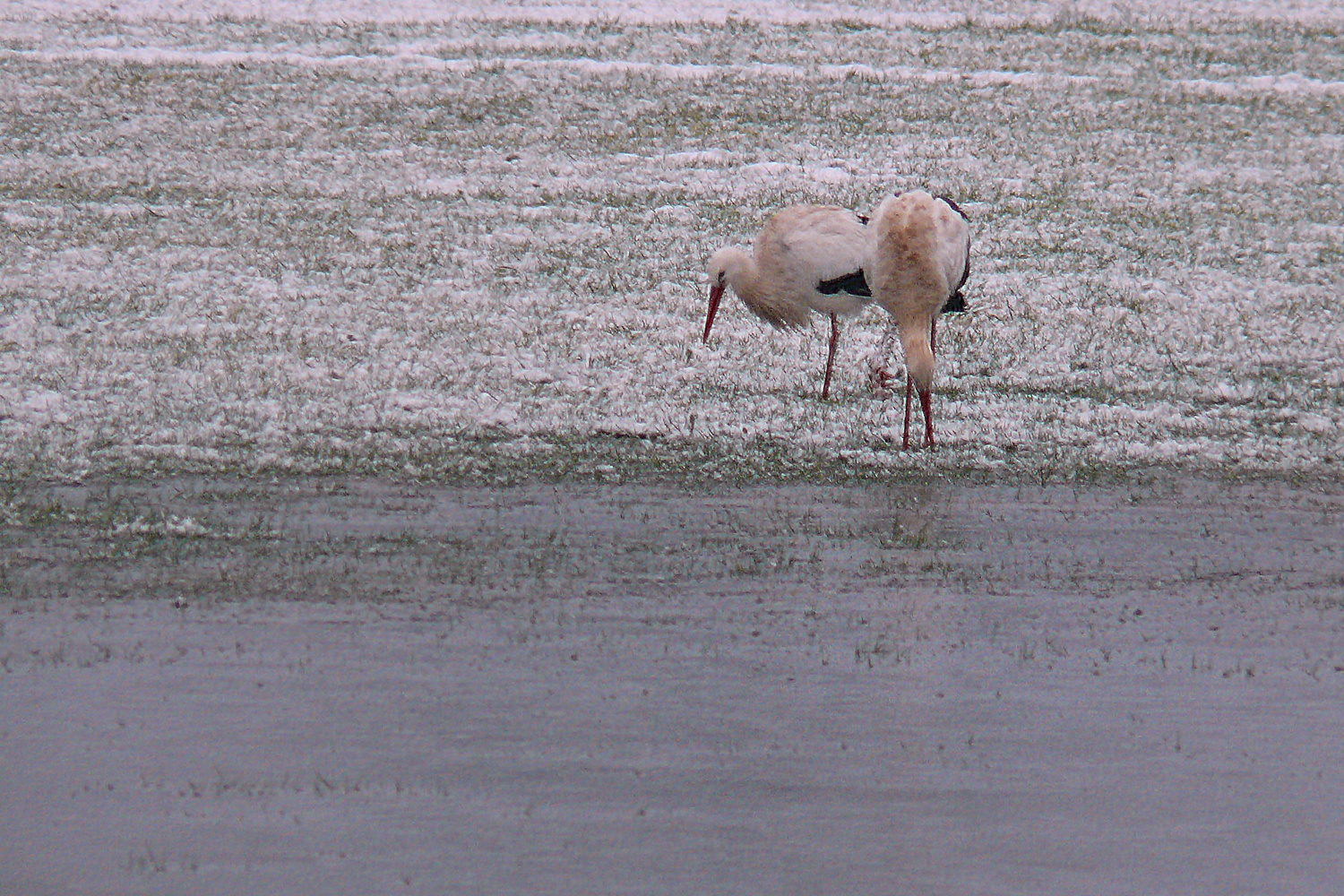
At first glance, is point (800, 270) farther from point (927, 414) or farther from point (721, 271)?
point (927, 414)

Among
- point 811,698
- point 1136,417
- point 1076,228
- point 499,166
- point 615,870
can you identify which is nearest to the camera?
point 615,870

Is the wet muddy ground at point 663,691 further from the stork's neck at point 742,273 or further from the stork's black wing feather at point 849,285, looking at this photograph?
the stork's neck at point 742,273

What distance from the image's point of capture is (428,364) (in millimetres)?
10977

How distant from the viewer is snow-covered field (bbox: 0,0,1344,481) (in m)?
9.59

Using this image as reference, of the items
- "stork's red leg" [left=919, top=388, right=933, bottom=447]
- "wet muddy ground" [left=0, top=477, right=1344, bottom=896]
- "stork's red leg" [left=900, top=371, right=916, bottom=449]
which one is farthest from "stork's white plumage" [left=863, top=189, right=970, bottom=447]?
"wet muddy ground" [left=0, top=477, right=1344, bottom=896]

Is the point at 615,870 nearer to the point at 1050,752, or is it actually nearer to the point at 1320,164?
the point at 1050,752

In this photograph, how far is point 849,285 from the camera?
11289mm

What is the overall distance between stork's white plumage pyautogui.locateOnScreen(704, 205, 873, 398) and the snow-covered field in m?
0.41

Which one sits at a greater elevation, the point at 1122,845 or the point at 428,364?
the point at 1122,845

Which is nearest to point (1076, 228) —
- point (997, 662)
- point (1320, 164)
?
point (1320, 164)

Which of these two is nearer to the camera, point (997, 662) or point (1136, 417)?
point (997, 662)

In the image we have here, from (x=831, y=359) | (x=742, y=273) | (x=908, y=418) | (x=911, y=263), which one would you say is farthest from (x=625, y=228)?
(x=908, y=418)

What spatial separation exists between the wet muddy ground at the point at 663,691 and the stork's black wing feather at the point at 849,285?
3090mm

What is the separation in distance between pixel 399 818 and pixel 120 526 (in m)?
3.22
